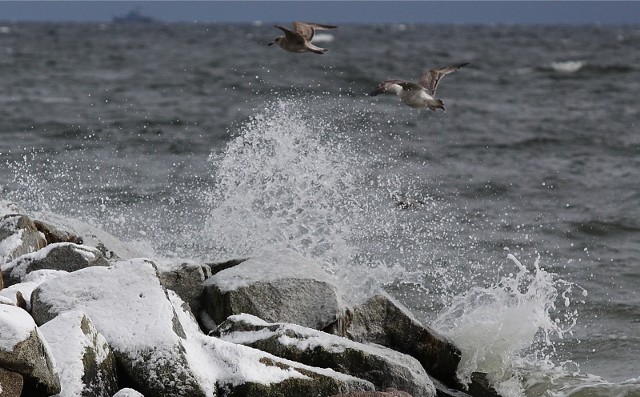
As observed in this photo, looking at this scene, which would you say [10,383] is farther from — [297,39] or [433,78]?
[433,78]

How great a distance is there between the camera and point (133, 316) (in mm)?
4699

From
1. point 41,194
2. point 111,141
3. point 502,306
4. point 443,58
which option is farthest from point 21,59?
point 502,306

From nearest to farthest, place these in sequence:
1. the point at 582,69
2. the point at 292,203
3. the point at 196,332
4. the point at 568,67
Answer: the point at 196,332
the point at 292,203
the point at 582,69
the point at 568,67

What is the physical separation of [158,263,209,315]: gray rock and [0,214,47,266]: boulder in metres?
0.86

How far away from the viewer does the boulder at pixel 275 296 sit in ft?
18.0

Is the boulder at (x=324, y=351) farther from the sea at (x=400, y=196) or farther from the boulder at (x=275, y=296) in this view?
the sea at (x=400, y=196)

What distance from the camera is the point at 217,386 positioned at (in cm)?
460

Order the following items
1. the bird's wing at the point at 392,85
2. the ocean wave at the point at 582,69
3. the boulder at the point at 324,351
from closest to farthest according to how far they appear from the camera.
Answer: the boulder at the point at 324,351
the bird's wing at the point at 392,85
the ocean wave at the point at 582,69

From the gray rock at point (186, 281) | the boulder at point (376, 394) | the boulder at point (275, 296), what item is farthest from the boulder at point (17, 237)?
the boulder at point (376, 394)

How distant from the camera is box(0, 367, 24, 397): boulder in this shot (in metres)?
4.09

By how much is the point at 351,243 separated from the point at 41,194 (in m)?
3.11

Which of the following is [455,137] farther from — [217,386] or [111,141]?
[217,386]

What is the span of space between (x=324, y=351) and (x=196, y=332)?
60 centimetres

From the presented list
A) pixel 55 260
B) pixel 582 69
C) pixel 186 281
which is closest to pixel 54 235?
pixel 55 260
